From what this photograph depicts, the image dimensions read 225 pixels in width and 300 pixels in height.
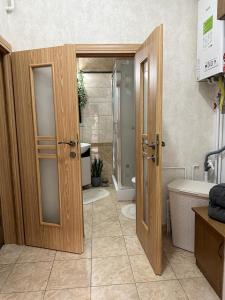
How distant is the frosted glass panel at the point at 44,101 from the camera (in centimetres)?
200

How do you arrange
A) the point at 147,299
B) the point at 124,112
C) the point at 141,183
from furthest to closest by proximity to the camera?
1. the point at 124,112
2. the point at 141,183
3. the point at 147,299

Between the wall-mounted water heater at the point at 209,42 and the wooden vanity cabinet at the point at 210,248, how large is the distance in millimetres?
1210

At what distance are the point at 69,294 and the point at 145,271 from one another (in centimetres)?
63

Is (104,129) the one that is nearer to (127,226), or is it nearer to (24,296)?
(127,226)

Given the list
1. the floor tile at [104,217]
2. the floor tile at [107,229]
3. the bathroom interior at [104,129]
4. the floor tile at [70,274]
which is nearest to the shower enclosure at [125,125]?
the bathroom interior at [104,129]

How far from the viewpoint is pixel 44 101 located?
6.68ft

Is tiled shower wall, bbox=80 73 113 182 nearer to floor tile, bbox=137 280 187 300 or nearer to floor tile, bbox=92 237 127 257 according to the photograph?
floor tile, bbox=92 237 127 257

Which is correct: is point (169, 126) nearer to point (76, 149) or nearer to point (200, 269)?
point (76, 149)

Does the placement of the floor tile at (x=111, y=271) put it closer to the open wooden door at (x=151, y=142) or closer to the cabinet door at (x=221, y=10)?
the open wooden door at (x=151, y=142)

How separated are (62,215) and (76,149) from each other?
0.65 metres

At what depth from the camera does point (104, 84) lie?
13.9 ft

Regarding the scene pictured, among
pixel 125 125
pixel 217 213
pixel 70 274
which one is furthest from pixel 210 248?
pixel 125 125

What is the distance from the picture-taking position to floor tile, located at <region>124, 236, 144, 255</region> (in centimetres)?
207

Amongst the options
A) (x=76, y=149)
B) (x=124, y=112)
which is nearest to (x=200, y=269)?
(x=76, y=149)
